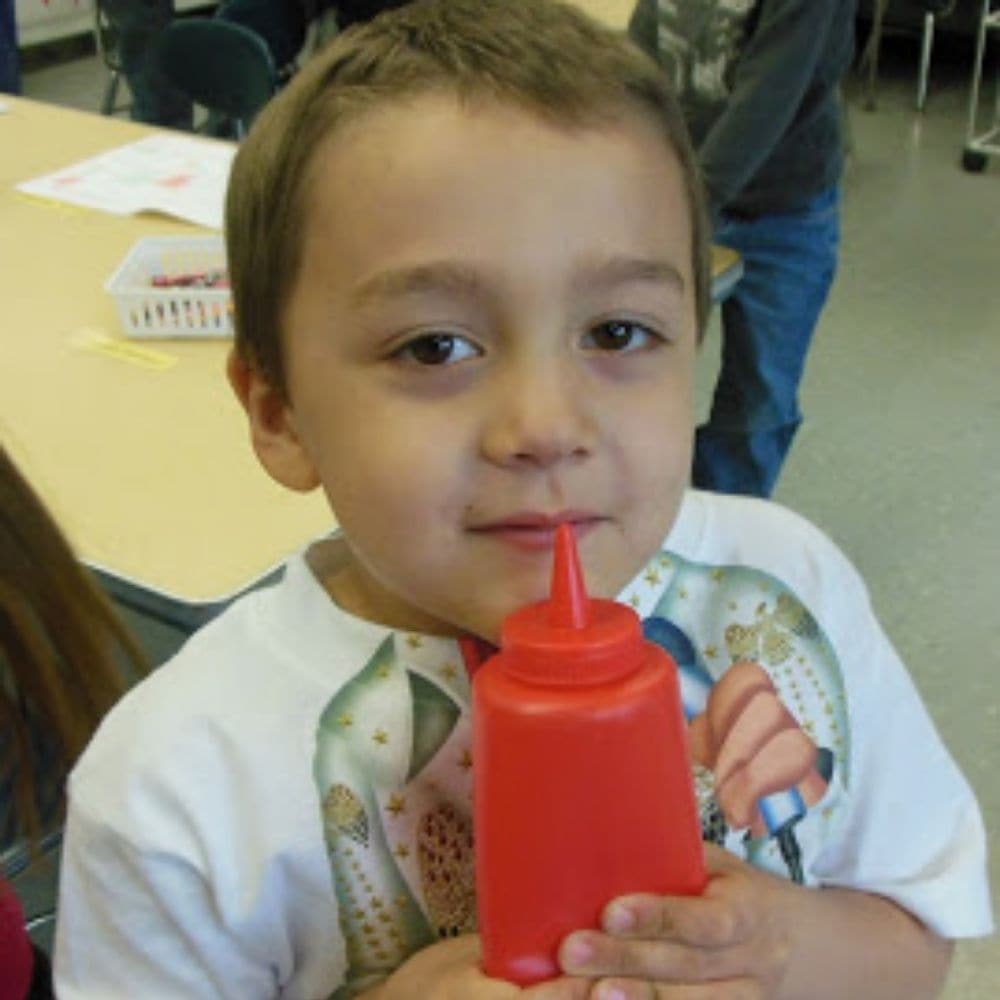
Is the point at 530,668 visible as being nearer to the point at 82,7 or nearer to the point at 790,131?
the point at 790,131

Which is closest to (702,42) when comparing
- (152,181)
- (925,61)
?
(152,181)

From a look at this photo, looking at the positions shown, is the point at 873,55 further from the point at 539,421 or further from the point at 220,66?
the point at 539,421

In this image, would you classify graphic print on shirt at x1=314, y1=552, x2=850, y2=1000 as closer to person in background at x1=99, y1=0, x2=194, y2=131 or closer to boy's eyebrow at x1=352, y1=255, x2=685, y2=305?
boy's eyebrow at x1=352, y1=255, x2=685, y2=305

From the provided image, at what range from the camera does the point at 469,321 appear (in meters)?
0.56

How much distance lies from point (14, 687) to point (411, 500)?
1.50ft

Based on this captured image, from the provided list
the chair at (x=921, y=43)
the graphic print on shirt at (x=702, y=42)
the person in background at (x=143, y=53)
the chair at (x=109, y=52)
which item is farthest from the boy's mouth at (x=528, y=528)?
the chair at (x=921, y=43)

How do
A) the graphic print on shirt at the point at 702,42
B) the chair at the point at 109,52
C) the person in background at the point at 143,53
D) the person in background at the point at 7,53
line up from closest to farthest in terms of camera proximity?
the graphic print on shirt at the point at 702,42 < the person in background at the point at 143,53 < the person in background at the point at 7,53 < the chair at the point at 109,52

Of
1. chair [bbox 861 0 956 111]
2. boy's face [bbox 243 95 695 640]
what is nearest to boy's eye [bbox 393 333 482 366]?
boy's face [bbox 243 95 695 640]

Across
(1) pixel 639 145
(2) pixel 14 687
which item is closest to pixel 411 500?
→ (1) pixel 639 145

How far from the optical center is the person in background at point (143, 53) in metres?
3.03

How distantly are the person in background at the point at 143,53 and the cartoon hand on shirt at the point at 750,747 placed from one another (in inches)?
101

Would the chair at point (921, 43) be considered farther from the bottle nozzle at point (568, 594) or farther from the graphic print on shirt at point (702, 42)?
the bottle nozzle at point (568, 594)

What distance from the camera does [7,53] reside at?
335cm

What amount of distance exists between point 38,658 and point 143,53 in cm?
307
